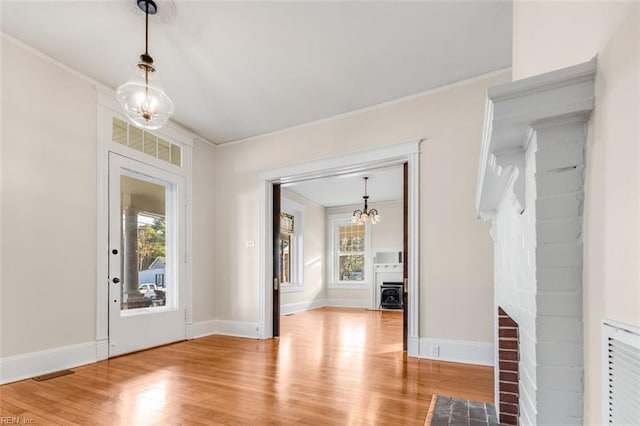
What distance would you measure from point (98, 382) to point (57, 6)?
9.80ft

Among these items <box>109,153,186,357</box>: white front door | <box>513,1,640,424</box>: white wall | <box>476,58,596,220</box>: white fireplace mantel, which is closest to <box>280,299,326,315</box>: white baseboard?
<box>109,153,186,357</box>: white front door

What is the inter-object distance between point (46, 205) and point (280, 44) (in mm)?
2601

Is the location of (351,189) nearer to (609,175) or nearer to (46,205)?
(46,205)

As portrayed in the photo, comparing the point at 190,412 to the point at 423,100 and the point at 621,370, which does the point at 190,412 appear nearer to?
the point at 621,370

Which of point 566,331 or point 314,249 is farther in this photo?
point 314,249

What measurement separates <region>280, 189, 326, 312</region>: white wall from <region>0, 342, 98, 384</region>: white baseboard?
4.53 m

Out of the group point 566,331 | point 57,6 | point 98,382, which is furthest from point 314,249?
point 566,331

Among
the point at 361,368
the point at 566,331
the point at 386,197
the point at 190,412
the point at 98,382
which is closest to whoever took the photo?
the point at 566,331

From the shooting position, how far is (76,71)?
11.5 feet

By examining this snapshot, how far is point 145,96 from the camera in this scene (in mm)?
2627

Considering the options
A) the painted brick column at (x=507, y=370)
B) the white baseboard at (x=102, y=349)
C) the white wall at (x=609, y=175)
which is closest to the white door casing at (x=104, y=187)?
the white baseboard at (x=102, y=349)

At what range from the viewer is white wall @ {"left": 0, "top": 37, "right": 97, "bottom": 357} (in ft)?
9.80

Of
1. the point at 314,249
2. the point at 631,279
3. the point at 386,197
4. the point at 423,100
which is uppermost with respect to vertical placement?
the point at 423,100

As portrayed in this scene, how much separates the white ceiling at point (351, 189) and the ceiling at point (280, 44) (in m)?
2.54
